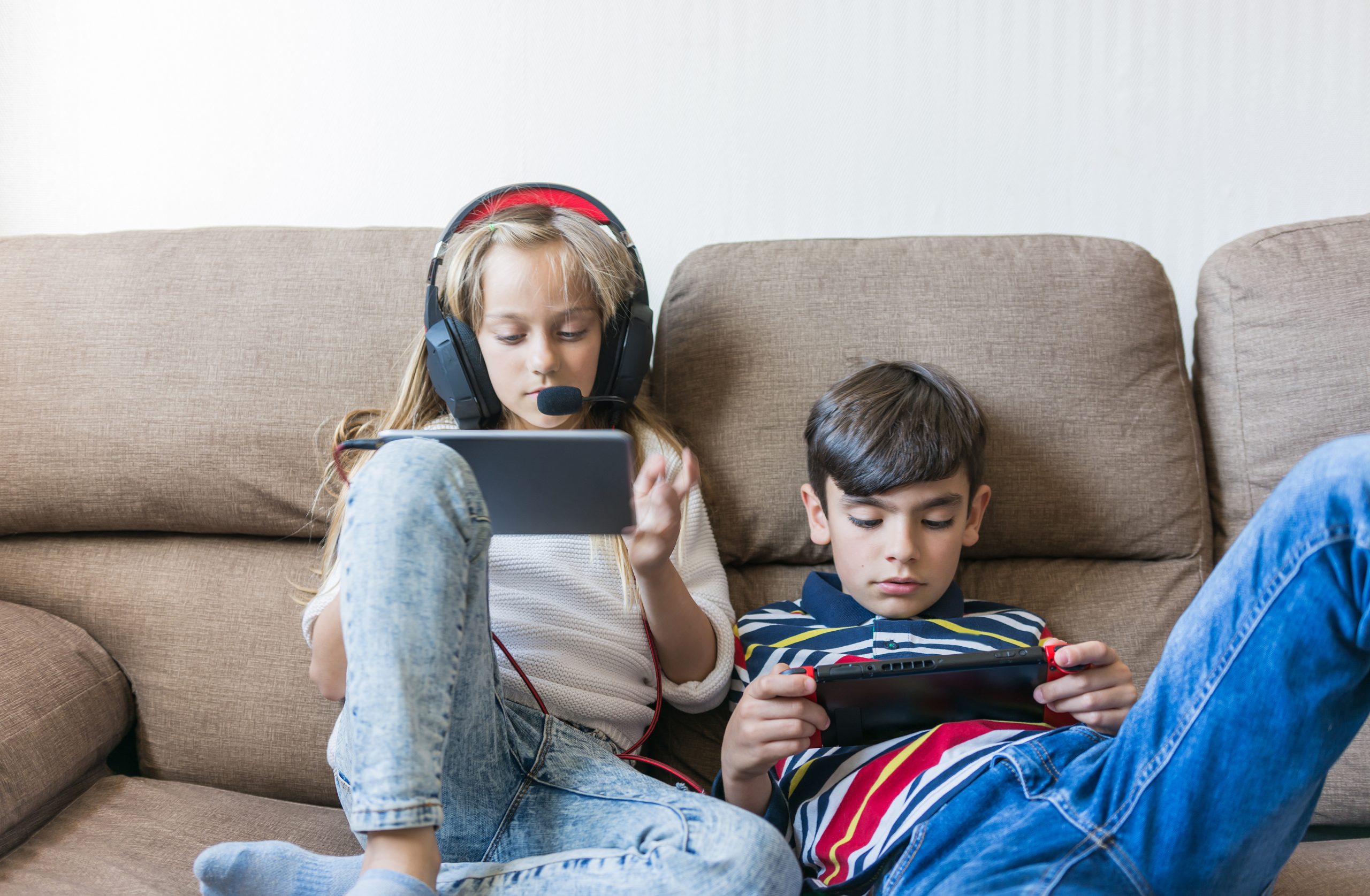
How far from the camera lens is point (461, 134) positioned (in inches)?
62.6

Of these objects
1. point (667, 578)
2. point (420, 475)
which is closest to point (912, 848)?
point (667, 578)

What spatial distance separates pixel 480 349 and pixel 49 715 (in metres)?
0.67

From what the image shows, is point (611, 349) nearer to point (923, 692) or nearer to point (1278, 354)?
point (923, 692)

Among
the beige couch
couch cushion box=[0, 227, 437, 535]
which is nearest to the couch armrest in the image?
the beige couch

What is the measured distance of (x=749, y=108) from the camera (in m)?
1.57

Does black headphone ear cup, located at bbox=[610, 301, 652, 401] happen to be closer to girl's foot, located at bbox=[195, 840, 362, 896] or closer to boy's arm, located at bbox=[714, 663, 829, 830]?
boy's arm, located at bbox=[714, 663, 829, 830]

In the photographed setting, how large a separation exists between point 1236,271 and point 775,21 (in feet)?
2.59

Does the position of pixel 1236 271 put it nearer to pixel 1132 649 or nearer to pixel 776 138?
pixel 1132 649

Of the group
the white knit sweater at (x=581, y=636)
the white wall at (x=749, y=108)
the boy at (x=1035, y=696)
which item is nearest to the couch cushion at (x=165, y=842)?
the white knit sweater at (x=581, y=636)

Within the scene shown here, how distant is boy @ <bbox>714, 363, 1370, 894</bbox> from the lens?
0.72m

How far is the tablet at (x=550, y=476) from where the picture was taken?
834mm

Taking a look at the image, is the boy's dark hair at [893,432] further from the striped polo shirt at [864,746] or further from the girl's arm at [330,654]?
the girl's arm at [330,654]

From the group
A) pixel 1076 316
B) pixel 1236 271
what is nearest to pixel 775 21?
pixel 1076 316

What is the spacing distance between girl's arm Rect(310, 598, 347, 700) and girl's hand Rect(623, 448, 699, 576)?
12.4 inches
